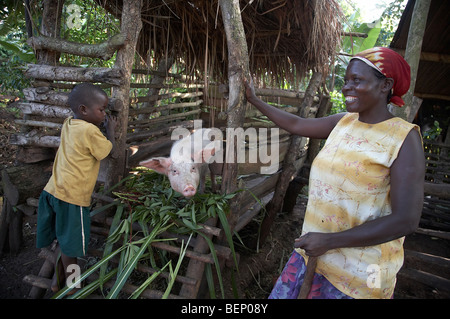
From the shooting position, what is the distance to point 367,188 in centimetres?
138

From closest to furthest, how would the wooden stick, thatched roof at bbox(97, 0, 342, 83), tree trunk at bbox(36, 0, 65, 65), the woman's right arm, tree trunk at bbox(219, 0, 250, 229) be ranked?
the wooden stick
the woman's right arm
tree trunk at bbox(219, 0, 250, 229)
tree trunk at bbox(36, 0, 65, 65)
thatched roof at bbox(97, 0, 342, 83)

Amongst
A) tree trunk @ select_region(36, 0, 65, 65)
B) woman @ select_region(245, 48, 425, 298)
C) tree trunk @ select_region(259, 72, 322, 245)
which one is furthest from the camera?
tree trunk @ select_region(259, 72, 322, 245)

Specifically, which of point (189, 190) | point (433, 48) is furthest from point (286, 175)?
point (433, 48)

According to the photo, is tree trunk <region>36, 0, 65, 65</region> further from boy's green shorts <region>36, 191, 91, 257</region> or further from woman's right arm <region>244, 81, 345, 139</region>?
woman's right arm <region>244, 81, 345, 139</region>

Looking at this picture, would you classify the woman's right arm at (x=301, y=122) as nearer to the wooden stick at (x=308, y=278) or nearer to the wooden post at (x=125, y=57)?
the wooden stick at (x=308, y=278)

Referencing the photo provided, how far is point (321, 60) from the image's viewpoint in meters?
4.03

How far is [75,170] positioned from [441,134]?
278 inches

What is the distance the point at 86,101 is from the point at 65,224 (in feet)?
3.12

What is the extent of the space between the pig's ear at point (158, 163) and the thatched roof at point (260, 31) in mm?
972

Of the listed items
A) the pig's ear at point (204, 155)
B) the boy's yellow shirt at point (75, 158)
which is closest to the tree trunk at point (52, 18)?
the boy's yellow shirt at point (75, 158)

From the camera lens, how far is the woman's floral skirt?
5.10 feet

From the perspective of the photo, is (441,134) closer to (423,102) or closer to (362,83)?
(423,102)

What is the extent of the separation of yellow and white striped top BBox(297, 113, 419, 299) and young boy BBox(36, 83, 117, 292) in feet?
5.44

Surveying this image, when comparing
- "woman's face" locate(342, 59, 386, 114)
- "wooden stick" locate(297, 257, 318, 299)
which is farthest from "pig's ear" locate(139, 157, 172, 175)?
"woman's face" locate(342, 59, 386, 114)
